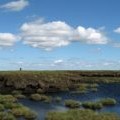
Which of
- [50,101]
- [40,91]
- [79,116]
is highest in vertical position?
[40,91]

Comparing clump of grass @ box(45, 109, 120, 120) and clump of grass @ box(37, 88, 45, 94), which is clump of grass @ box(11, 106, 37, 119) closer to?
clump of grass @ box(45, 109, 120, 120)

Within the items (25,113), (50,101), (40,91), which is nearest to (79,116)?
(25,113)

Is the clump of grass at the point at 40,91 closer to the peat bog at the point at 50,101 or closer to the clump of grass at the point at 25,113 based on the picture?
the peat bog at the point at 50,101

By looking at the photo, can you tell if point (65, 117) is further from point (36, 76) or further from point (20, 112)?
point (36, 76)

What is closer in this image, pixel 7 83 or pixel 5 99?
pixel 5 99

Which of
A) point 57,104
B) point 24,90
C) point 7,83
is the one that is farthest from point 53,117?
point 7,83

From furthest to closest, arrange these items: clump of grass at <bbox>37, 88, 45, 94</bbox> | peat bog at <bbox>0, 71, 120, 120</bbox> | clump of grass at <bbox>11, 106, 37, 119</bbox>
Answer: clump of grass at <bbox>37, 88, 45, 94</bbox> < clump of grass at <bbox>11, 106, 37, 119</bbox> < peat bog at <bbox>0, 71, 120, 120</bbox>

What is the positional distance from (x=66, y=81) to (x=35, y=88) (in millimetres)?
12310

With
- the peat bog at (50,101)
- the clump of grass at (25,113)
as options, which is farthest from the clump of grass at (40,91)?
the clump of grass at (25,113)

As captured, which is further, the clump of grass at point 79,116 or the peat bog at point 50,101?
the peat bog at point 50,101

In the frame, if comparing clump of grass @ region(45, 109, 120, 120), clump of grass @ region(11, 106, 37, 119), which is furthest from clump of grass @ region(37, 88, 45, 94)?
clump of grass @ region(45, 109, 120, 120)

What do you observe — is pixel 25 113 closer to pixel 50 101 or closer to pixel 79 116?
pixel 79 116

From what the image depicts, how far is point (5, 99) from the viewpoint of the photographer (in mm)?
68188

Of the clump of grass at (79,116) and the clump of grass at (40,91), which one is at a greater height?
the clump of grass at (40,91)
